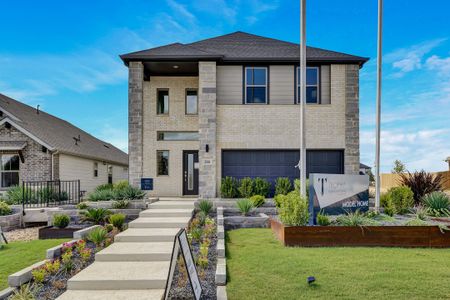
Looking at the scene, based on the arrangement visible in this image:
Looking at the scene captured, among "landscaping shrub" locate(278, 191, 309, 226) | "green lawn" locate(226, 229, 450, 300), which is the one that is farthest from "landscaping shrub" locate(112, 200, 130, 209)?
"landscaping shrub" locate(278, 191, 309, 226)

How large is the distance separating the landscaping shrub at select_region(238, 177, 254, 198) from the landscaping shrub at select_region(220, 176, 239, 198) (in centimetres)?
25

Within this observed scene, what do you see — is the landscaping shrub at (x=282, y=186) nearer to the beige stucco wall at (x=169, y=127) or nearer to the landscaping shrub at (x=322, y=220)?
the beige stucco wall at (x=169, y=127)

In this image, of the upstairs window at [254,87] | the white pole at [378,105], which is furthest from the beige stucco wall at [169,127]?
the white pole at [378,105]

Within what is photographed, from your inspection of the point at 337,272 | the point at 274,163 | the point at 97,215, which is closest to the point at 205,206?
the point at 97,215

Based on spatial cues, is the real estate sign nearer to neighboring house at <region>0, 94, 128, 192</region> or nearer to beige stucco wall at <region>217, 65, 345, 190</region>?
beige stucco wall at <region>217, 65, 345, 190</region>

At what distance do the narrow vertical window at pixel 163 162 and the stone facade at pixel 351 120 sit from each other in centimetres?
800

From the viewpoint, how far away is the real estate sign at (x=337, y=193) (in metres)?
8.04

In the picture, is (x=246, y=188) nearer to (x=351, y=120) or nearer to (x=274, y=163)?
(x=274, y=163)

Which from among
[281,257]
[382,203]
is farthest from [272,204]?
[281,257]

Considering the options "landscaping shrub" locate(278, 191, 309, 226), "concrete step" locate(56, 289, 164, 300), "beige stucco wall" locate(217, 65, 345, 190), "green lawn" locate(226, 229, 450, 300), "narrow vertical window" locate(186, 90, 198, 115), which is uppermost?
"narrow vertical window" locate(186, 90, 198, 115)

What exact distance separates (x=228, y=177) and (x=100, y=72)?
10.6 m

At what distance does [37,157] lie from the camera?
1636 cm

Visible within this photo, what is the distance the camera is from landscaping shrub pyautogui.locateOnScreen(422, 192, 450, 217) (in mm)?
9508

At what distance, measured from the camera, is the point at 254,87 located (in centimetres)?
1425
